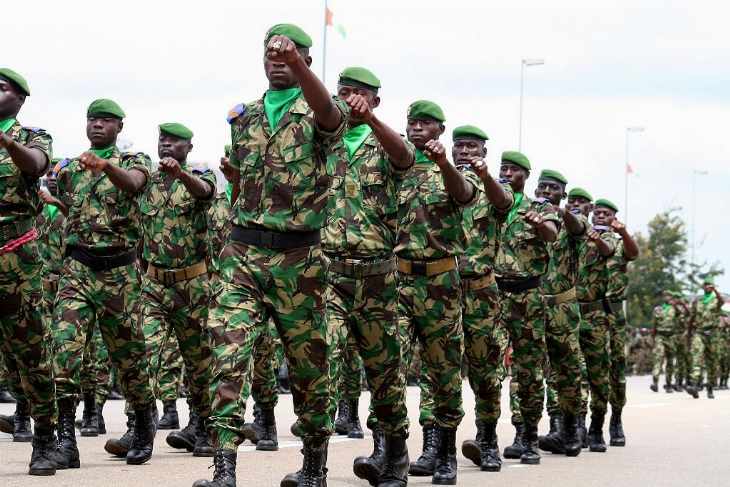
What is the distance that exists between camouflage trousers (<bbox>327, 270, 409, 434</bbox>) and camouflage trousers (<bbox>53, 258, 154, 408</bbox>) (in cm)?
210

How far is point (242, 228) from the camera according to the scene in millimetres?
7227

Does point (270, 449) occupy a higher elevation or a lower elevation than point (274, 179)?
lower

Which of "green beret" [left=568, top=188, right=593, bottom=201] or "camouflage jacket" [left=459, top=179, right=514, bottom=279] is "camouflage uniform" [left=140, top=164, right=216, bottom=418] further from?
"green beret" [left=568, top=188, right=593, bottom=201]

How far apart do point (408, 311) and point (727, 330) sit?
28.1m

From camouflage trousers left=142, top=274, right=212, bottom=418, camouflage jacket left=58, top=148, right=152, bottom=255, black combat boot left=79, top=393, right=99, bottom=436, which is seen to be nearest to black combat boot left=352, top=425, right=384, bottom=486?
camouflage trousers left=142, top=274, right=212, bottom=418

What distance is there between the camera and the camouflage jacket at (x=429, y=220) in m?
9.38

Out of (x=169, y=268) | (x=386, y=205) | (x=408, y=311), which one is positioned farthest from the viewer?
(x=169, y=268)

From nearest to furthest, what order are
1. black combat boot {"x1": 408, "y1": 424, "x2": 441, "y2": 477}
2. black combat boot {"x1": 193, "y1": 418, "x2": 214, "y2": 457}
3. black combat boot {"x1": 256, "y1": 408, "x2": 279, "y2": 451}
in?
1. black combat boot {"x1": 408, "y1": 424, "x2": 441, "y2": 477}
2. black combat boot {"x1": 193, "y1": 418, "x2": 214, "y2": 457}
3. black combat boot {"x1": 256, "y1": 408, "x2": 279, "y2": 451}

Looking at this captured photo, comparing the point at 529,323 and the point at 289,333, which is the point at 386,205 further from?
the point at 529,323

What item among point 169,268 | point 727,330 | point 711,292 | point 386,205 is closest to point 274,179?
point 386,205

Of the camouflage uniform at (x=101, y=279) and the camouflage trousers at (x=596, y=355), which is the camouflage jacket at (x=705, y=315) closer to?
the camouflage trousers at (x=596, y=355)

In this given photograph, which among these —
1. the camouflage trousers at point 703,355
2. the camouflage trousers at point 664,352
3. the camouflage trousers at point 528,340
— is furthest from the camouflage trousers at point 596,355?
the camouflage trousers at point 664,352

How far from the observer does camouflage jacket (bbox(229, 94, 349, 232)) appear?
718 centimetres

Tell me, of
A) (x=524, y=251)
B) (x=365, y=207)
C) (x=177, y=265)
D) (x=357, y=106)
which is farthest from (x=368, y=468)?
(x=524, y=251)
